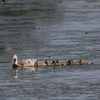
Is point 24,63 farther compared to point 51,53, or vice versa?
point 51,53

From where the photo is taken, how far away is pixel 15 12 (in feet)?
143

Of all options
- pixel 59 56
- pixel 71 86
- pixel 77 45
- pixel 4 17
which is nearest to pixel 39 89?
pixel 71 86

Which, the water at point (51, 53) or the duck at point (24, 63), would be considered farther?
the duck at point (24, 63)

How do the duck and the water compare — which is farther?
the duck

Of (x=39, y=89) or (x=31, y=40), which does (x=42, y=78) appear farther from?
(x=31, y=40)

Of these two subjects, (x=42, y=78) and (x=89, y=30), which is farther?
(x=89, y=30)

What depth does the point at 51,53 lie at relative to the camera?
21328mm

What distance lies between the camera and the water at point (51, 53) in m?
14.9

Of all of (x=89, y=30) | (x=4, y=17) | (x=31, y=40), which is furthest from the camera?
(x=4, y=17)

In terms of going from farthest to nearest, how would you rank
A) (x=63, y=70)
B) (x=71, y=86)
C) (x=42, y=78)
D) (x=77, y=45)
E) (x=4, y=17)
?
(x=4, y=17) < (x=77, y=45) < (x=63, y=70) < (x=42, y=78) < (x=71, y=86)

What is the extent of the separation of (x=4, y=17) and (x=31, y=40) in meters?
13.7

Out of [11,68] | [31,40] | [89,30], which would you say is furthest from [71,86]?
[89,30]

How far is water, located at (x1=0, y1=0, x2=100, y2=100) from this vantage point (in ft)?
48.8

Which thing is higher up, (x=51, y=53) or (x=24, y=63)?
(x=51, y=53)
